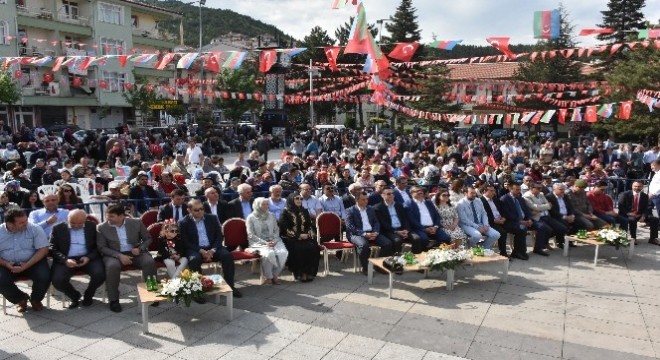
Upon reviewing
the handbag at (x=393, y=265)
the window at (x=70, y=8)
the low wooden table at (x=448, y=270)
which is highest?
the window at (x=70, y=8)

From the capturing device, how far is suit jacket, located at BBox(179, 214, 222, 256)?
7.05m

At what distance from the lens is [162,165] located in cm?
1305

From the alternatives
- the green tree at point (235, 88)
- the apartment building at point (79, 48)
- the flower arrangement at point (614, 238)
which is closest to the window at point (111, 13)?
the apartment building at point (79, 48)

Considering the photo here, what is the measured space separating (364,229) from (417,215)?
102 cm

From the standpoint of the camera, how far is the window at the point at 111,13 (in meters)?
38.4

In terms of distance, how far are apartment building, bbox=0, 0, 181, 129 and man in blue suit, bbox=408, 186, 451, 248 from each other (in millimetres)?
27802

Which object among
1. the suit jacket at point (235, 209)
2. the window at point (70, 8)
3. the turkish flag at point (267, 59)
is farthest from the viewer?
the window at point (70, 8)

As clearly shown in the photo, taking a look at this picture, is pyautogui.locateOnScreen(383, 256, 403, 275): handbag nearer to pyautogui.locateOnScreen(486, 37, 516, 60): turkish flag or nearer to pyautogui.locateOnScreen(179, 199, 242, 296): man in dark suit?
pyautogui.locateOnScreen(179, 199, 242, 296): man in dark suit

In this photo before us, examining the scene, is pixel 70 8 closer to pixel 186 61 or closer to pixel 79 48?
pixel 79 48

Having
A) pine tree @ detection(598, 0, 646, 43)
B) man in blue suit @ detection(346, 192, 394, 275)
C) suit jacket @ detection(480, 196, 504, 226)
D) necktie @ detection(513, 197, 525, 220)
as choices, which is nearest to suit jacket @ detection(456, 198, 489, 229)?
suit jacket @ detection(480, 196, 504, 226)

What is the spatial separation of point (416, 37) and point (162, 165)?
4109 cm

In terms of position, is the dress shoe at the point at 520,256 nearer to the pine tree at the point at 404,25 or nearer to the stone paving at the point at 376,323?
the stone paving at the point at 376,323

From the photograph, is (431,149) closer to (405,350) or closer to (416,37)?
(405,350)

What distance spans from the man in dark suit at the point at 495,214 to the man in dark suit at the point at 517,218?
0.07 m
